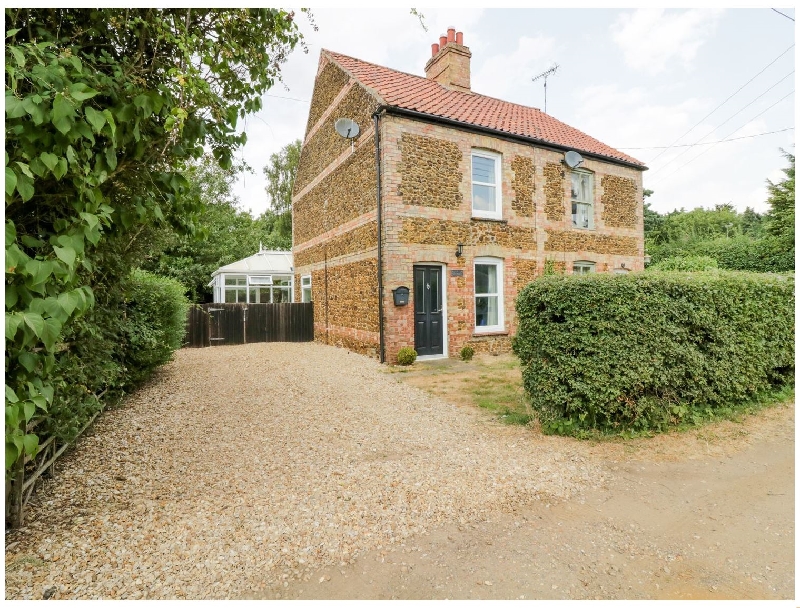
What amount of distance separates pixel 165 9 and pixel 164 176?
1.32 meters

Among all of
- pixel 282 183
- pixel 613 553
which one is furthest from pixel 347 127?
pixel 282 183

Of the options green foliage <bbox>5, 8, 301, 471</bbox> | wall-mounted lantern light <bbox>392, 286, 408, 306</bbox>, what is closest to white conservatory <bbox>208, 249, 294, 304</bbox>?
wall-mounted lantern light <bbox>392, 286, 408, 306</bbox>

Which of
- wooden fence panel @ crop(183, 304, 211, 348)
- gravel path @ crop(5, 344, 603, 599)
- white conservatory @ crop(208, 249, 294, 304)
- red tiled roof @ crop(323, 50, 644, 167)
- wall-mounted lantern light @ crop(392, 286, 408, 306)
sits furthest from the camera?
white conservatory @ crop(208, 249, 294, 304)

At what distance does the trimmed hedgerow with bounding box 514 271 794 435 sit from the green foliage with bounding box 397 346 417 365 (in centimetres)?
457

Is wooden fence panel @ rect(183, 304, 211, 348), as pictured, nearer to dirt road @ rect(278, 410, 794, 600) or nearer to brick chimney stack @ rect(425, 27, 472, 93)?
brick chimney stack @ rect(425, 27, 472, 93)

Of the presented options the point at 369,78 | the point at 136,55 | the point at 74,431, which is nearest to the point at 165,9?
the point at 136,55

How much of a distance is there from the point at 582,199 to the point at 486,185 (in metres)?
4.09

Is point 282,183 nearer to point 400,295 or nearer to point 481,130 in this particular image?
point 481,130

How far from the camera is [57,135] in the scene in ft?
5.83

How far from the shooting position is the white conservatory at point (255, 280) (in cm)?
1781

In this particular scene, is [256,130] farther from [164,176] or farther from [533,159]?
[533,159]

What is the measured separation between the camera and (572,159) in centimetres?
1247

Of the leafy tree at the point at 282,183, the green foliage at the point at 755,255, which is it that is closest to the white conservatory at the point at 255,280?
the leafy tree at the point at 282,183

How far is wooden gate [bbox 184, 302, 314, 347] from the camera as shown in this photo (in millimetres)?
13734
